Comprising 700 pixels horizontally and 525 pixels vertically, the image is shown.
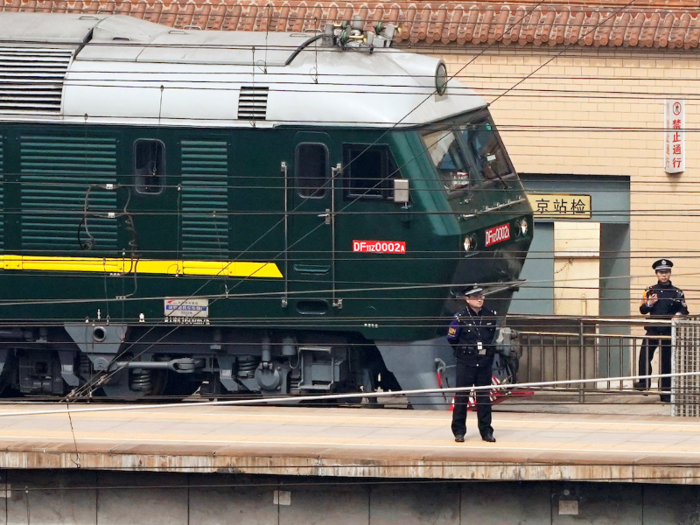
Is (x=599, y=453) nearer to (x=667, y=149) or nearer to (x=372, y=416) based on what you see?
(x=372, y=416)

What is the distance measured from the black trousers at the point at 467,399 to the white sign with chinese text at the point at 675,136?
8022 mm

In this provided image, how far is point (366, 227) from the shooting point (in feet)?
48.3

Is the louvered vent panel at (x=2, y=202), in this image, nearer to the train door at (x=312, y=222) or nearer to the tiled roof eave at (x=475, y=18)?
the train door at (x=312, y=222)

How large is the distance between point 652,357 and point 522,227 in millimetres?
2014

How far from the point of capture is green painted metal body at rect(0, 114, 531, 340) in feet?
48.1

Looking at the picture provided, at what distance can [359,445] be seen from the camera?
12500 millimetres

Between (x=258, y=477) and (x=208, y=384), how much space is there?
3.60 meters

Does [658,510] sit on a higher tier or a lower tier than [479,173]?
lower

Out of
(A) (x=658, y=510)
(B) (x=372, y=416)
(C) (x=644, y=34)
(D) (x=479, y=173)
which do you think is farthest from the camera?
(C) (x=644, y=34)

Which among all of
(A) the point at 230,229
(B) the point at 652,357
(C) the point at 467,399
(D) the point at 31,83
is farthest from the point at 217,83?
(B) the point at 652,357

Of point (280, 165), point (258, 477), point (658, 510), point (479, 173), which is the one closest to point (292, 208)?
point (280, 165)

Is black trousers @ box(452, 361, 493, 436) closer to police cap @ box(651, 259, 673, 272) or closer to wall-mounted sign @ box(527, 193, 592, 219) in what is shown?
police cap @ box(651, 259, 673, 272)

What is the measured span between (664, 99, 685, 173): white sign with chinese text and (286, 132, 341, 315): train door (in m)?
7.09

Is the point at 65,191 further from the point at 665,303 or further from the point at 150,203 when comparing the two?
the point at 665,303
